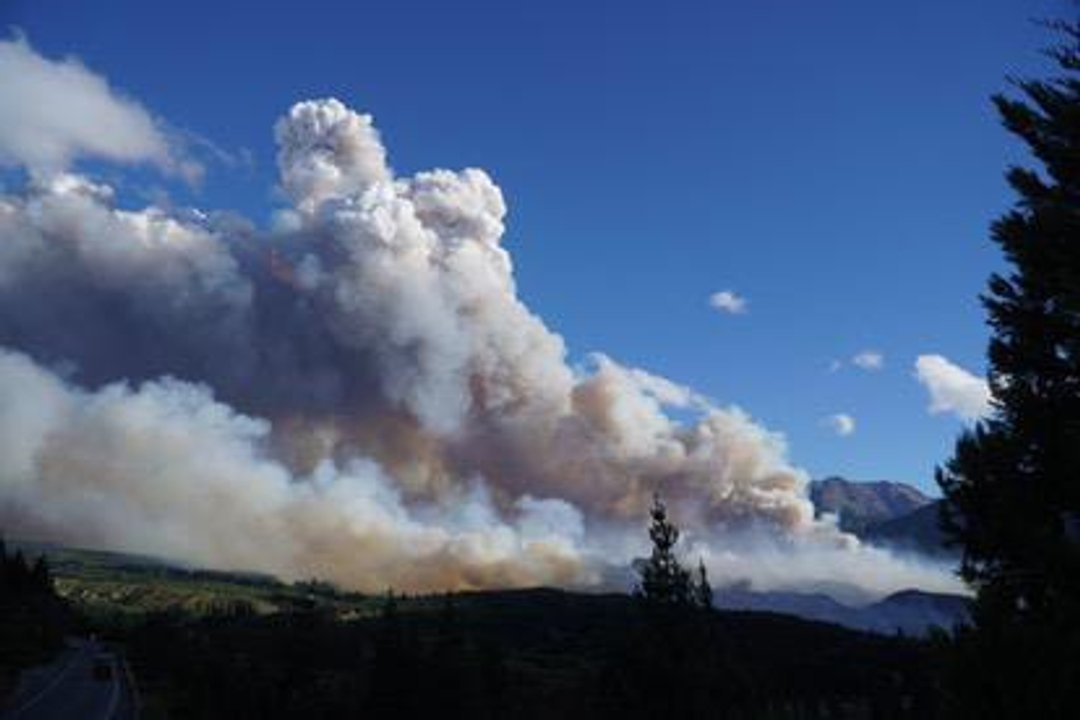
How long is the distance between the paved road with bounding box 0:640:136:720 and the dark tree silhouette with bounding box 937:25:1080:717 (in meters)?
77.9

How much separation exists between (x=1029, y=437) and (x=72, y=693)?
325ft

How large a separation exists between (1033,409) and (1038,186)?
4.23 m

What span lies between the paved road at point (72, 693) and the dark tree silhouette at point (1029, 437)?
256 feet

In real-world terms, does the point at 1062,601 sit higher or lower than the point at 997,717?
higher

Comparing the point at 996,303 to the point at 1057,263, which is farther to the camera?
the point at 996,303

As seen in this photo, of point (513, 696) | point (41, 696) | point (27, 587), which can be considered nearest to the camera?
point (41, 696)

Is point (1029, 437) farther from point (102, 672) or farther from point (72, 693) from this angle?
point (102, 672)

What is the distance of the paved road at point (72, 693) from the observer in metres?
87.4

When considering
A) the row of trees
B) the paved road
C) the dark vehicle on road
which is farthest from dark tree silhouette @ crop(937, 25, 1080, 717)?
the dark vehicle on road

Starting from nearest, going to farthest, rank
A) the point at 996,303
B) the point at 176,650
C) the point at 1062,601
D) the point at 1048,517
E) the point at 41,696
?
the point at 1062,601 → the point at 1048,517 → the point at 996,303 → the point at 41,696 → the point at 176,650

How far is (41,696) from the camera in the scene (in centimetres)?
10006

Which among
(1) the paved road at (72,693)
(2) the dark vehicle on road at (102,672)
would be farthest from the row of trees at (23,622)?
(2) the dark vehicle on road at (102,672)

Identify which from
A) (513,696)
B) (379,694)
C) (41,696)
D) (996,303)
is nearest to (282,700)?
(379,694)

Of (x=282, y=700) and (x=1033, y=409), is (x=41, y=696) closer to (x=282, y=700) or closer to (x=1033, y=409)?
(x=282, y=700)
